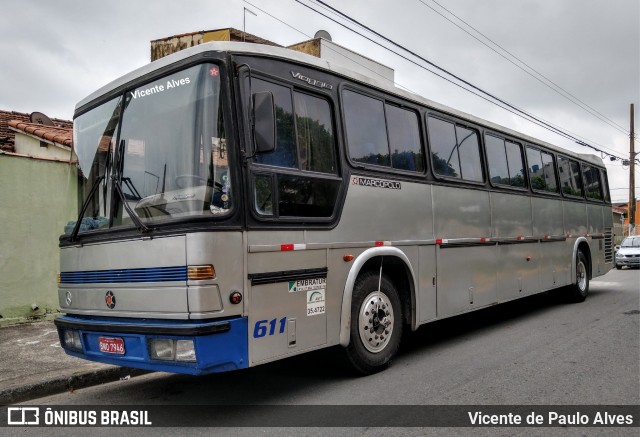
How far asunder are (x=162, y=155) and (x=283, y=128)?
1.08 meters

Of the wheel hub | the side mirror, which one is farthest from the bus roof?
the wheel hub

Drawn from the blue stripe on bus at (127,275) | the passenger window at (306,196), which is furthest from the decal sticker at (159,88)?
the blue stripe on bus at (127,275)

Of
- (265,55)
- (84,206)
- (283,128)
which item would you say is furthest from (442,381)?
(84,206)

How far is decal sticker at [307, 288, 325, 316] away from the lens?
4832 mm

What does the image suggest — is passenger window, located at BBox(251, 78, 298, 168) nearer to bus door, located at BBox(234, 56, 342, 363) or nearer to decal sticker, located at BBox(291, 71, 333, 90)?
bus door, located at BBox(234, 56, 342, 363)

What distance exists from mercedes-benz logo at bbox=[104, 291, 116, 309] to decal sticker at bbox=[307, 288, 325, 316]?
1.67 meters

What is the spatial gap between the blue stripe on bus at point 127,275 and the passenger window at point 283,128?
1.22m

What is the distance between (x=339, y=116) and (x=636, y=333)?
563 centimetres

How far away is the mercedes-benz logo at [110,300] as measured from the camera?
459 cm

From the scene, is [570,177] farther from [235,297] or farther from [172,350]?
[172,350]

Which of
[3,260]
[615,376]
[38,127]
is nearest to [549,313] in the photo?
[615,376]

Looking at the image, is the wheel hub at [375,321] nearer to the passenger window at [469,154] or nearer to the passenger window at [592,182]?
the passenger window at [469,154]

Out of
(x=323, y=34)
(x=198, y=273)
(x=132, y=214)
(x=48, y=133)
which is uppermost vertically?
(x=323, y=34)

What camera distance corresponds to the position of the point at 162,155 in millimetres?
4441
